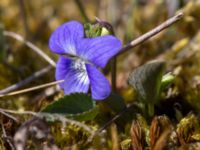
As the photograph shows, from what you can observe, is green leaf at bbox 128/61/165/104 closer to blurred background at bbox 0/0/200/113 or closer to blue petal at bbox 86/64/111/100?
blue petal at bbox 86/64/111/100

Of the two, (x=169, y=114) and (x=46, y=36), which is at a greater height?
(x=46, y=36)

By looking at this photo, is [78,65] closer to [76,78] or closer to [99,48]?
[76,78]

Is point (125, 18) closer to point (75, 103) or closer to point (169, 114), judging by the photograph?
point (169, 114)

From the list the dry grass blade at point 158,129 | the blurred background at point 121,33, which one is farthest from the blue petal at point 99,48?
the blurred background at point 121,33

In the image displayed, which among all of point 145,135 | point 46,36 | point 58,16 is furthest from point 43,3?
point 145,135

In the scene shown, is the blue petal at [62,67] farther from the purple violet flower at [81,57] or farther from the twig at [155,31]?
the twig at [155,31]

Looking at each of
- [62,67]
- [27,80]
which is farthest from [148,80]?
[27,80]
